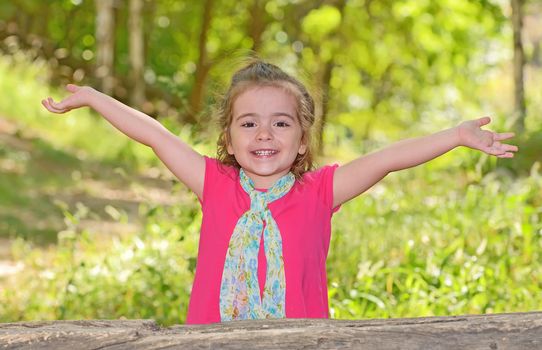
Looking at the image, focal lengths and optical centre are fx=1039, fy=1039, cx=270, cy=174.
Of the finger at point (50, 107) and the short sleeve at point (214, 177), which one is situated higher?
the finger at point (50, 107)

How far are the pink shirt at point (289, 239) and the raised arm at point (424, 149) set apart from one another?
0.13 m

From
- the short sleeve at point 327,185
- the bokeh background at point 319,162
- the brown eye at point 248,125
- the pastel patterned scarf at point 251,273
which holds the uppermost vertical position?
the bokeh background at point 319,162

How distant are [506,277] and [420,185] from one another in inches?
167

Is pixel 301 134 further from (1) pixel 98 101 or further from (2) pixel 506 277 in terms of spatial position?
(2) pixel 506 277

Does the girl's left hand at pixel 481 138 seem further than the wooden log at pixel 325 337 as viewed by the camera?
Yes

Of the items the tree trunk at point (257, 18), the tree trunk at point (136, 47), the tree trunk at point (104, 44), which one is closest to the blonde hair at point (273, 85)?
the tree trunk at point (104, 44)

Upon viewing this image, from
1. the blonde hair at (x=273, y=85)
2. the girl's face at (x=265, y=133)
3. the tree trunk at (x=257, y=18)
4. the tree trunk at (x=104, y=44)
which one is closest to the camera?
the girl's face at (x=265, y=133)

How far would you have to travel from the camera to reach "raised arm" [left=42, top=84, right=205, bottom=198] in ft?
10.0

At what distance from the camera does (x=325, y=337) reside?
7.01ft

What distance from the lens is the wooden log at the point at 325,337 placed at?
84.1 inches

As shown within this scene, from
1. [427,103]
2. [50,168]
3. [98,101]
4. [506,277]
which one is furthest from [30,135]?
[427,103]

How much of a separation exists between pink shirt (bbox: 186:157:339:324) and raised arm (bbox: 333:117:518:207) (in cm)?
13

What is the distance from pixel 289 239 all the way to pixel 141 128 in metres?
0.55

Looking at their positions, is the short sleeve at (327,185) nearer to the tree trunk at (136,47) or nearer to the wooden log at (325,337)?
the wooden log at (325,337)
